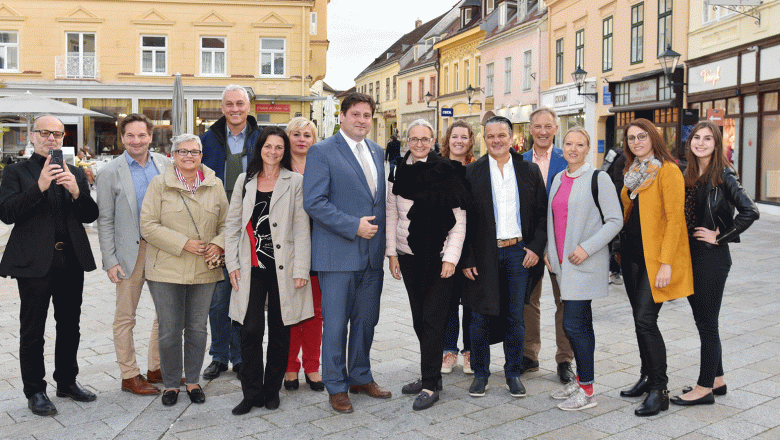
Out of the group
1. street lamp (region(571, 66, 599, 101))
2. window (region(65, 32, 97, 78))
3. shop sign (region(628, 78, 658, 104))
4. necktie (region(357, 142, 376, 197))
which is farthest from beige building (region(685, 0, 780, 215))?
window (region(65, 32, 97, 78))

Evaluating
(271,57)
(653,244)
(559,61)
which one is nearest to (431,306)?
(653,244)

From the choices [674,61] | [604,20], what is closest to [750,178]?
[674,61]

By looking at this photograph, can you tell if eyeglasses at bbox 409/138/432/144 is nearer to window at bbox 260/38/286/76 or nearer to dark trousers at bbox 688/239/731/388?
dark trousers at bbox 688/239/731/388

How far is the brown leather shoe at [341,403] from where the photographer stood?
4668 mm

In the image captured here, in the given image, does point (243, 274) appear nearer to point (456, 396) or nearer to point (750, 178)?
point (456, 396)

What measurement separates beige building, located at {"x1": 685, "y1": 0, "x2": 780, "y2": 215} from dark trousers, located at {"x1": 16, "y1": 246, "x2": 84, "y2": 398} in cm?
1352

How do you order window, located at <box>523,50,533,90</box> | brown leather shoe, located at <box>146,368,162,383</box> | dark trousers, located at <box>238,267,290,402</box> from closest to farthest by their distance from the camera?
dark trousers, located at <box>238,267,290,402</box> < brown leather shoe, located at <box>146,368,162,383</box> < window, located at <box>523,50,533,90</box>

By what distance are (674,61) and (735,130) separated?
325 cm

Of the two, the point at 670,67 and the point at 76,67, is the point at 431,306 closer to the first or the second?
the point at 670,67

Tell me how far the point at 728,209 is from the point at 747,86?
14331 millimetres

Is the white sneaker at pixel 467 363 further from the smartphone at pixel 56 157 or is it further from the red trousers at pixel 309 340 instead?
the smartphone at pixel 56 157

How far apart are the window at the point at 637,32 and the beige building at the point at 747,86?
3.63 metres

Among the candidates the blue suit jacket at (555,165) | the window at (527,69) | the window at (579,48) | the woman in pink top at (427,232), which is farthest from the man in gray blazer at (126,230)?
the window at (527,69)

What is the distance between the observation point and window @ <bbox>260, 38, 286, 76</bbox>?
102 feet
